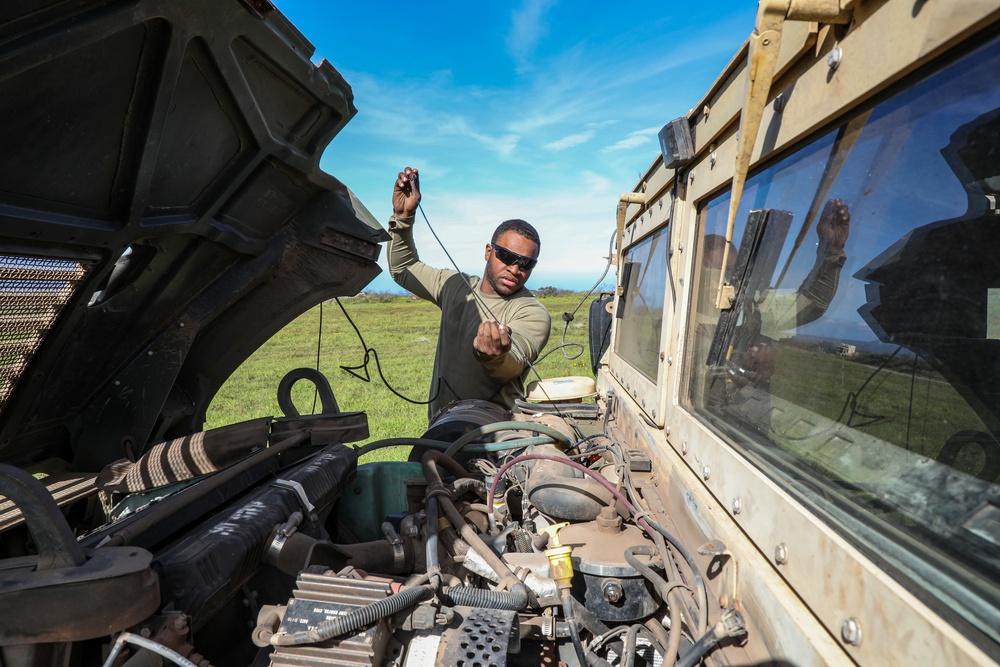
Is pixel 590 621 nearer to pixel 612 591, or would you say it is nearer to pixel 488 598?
pixel 612 591

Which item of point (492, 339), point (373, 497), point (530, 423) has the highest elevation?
point (492, 339)

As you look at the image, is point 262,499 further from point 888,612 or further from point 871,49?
point 871,49

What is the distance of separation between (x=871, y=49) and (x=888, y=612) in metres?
0.86

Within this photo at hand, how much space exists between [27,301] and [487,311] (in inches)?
98.5

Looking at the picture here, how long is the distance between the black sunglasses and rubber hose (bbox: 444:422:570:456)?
5.58 ft

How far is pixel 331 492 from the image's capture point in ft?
6.91

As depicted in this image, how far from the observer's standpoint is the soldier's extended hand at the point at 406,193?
3.35m

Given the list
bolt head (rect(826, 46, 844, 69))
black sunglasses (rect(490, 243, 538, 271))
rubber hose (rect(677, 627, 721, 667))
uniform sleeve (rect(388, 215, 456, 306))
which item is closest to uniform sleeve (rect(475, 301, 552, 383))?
black sunglasses (rect(490, 243, 538, 271))

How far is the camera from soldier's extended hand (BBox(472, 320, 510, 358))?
294 cm

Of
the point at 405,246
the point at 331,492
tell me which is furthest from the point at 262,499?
the point at 405,246

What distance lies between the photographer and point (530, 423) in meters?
2.51

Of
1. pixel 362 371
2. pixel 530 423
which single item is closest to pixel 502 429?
pixel 530 423

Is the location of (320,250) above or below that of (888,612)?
above

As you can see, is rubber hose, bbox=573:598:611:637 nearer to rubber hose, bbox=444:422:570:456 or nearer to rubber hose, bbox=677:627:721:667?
rubber hose, bbox=677:627:721:667
